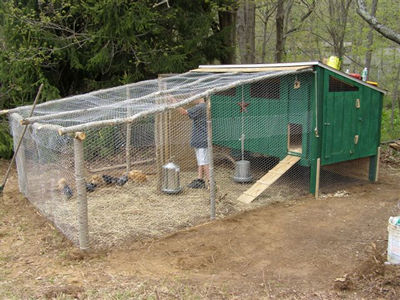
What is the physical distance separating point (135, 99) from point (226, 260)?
3076 mm

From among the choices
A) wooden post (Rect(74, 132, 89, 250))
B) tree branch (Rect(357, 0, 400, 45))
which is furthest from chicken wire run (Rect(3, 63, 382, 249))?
tree branch (Rect(357, 0, 400, 45))

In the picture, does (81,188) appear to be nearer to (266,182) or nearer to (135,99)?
(135,99)

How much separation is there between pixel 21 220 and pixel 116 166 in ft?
8.17

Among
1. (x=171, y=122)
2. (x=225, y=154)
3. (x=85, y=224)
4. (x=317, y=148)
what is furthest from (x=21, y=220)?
(x=317, y=148)

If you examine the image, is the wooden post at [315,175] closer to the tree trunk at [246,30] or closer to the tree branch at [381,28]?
the tree branch at [381,28]

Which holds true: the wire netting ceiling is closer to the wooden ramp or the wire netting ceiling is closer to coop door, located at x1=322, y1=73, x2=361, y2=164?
coop door, located at x1=322, y1=73, x2=361, y2=164

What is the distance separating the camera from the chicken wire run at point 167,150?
5.68 metres

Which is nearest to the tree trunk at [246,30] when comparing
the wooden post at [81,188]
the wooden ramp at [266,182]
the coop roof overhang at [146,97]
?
the coop roof overhang at [146,97]

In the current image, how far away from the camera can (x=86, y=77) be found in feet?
35.9

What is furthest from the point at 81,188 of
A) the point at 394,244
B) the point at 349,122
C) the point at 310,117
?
the point at 349,122

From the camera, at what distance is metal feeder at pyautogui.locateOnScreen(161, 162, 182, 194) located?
22.8ft

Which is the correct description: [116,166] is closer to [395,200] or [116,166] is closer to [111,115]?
[111,115]

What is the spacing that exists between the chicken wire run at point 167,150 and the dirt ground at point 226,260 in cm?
35

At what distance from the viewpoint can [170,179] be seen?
7004 millimetres
